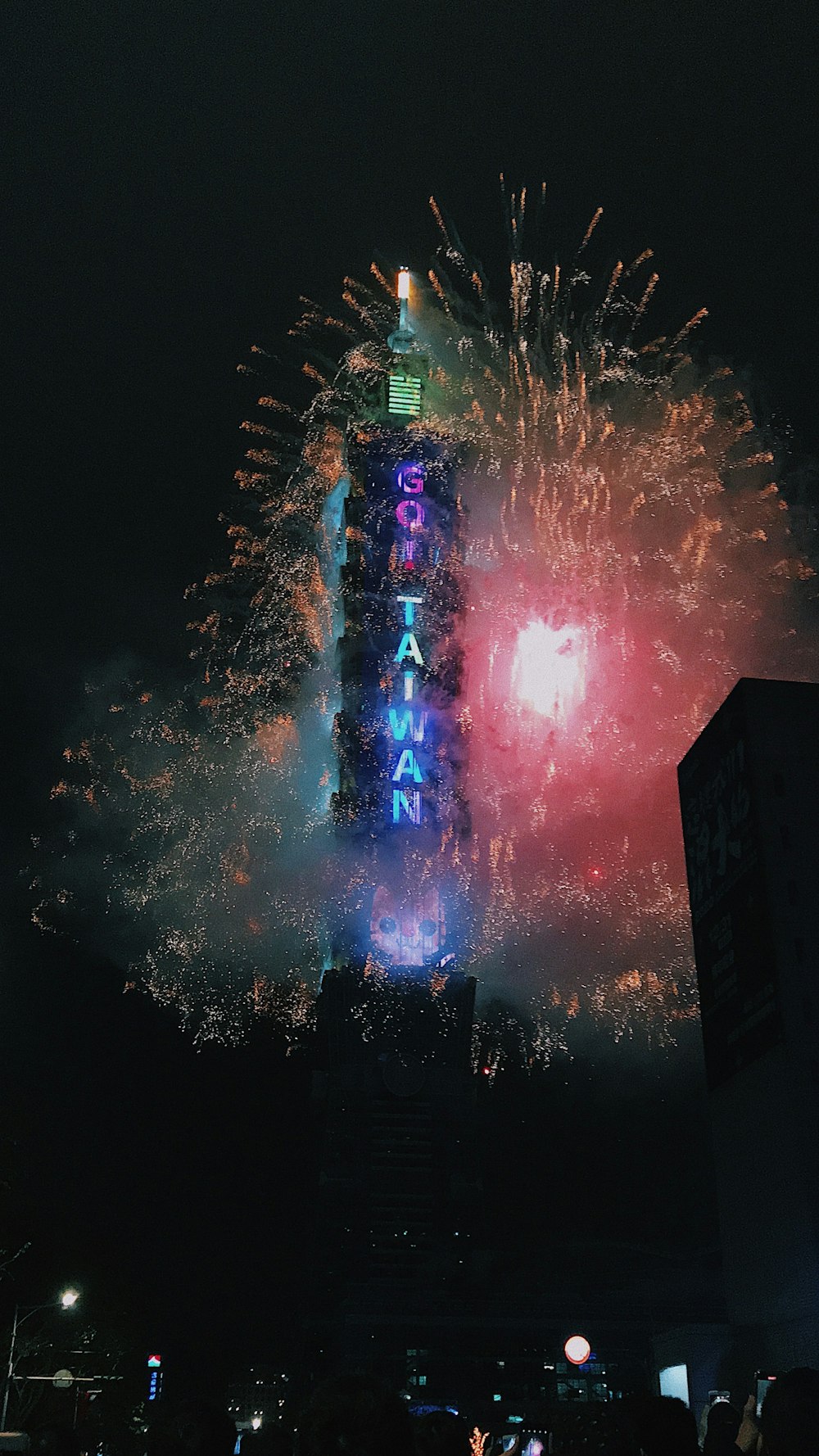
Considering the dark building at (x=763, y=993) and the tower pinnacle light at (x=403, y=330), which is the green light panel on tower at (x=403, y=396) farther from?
the dark building at (x=763, y=993)

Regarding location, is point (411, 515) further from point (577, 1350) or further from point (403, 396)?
point (577, 1350)

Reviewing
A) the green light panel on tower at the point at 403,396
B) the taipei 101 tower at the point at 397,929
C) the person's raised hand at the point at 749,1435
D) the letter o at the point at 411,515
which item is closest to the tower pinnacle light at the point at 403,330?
the taipei 101 tower at the point at 397,929

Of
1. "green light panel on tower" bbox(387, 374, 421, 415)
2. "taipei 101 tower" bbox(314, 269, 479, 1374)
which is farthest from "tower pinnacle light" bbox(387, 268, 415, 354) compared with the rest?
"green light panel on tower" bbox(387, 374, 421, 415)

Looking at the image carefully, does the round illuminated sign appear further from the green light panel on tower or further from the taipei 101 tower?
the green light panel on tower

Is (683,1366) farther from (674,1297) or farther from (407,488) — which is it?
(407,488)

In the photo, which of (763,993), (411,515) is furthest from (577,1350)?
(411,515)

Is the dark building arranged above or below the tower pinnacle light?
below
